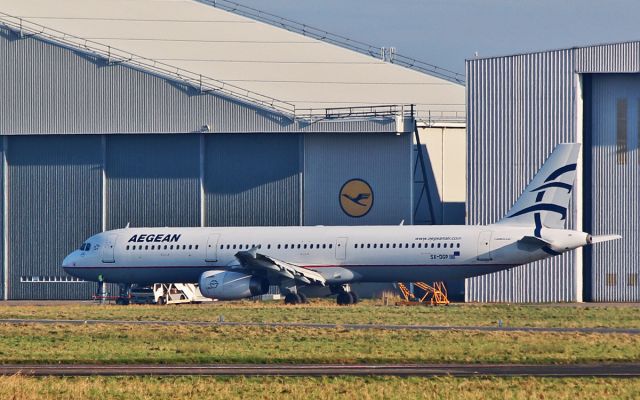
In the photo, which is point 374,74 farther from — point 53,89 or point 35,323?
point 35,323

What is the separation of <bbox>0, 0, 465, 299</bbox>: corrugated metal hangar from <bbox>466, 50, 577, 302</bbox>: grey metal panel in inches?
203

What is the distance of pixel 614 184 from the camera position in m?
62.8

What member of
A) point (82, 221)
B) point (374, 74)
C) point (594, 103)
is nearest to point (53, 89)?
point (82, 221)

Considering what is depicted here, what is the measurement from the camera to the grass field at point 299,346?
1226 inches

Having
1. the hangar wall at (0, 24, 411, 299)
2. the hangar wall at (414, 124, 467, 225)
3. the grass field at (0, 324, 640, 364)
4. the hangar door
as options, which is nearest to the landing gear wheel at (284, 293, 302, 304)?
the hangar wall at (0, 24, 411, 299)

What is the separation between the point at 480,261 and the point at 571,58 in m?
13.9

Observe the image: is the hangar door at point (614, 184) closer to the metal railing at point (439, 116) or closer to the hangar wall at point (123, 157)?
the metal railing at point (439, 116)

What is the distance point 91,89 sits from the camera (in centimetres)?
7162

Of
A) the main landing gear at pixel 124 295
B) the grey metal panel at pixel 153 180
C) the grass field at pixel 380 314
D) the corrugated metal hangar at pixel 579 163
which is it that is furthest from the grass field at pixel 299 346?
the grey metal panel at pixel 153 180

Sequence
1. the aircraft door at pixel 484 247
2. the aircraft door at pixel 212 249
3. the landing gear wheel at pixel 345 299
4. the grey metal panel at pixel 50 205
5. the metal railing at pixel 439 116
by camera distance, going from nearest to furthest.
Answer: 1. the aircraft door at pixel 484 247
2. the landing gear wheel at pixel 345 299
3. the aircraft door at pixel 212 249
4. the metal railing at pixel 439 116
5. the grey metal panel at pixel 50 205

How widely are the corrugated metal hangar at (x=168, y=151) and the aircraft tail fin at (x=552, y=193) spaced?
536 inches

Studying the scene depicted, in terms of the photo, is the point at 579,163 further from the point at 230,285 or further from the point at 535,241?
the point at 230,285

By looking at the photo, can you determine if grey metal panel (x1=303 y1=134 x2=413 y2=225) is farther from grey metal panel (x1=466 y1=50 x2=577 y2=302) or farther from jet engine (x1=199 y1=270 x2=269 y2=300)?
jet engine (x1=199 y1=270 x2=269 y2=300)

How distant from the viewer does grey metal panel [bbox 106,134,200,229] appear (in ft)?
234
